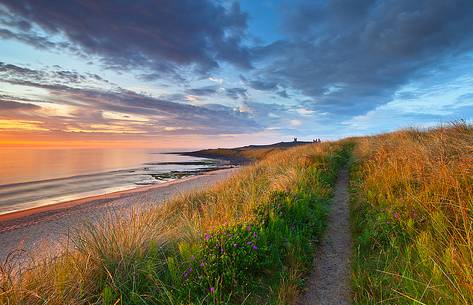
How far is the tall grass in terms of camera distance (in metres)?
3.18

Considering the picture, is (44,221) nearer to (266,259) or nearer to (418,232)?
(266,259)

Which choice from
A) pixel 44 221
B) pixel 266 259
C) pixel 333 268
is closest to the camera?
pixel 266 259

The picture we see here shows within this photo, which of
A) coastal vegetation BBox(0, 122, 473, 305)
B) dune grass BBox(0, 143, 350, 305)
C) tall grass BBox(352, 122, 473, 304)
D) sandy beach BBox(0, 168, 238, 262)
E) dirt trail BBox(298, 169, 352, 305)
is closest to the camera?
tall grass BBox(352, 122, 473, 304)

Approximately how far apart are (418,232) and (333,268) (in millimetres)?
1623

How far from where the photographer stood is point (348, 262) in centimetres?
496

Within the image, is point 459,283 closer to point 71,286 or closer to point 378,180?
point 71,286

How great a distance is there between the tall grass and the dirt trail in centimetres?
→ 22

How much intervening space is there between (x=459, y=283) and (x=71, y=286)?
4.68 meters

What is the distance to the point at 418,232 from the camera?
469cm

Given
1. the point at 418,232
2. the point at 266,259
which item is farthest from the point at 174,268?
the point at 418,232

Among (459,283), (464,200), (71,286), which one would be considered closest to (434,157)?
(464,200)

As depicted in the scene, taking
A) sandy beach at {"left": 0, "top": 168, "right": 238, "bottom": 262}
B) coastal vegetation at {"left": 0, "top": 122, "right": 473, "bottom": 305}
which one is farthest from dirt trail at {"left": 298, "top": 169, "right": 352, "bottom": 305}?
sandy beach at {"left": 0, "top": 168, "right": 238, "bottom": 262}

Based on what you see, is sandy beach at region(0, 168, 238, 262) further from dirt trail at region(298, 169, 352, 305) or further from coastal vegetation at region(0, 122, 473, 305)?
dirt trail at region(298, 169, 352, 305)

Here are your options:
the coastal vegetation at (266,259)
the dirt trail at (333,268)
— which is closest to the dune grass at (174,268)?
the coastal vegetation at (266,259)
